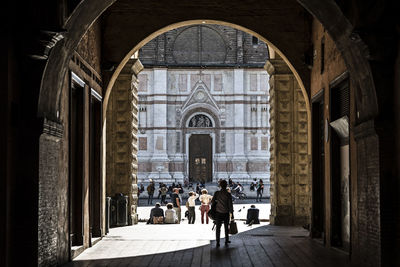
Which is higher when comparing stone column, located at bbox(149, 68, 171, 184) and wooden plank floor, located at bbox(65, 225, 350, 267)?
stone column, located at bbox(149, 68, 171, 184)

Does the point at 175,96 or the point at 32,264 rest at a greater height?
the point at 175,96

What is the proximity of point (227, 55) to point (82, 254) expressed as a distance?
3566 cm

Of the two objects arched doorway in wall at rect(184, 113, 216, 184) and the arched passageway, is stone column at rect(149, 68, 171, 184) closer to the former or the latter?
arched doorway in wall at rect(184, 113, 216, 184)

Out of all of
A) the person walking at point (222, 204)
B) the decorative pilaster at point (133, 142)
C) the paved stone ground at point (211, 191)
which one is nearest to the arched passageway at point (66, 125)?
the person walking at point (222, 204)

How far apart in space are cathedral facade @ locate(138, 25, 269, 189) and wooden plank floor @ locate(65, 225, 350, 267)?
3155cm

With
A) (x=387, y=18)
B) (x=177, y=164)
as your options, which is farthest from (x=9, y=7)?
(x=177, y=164)

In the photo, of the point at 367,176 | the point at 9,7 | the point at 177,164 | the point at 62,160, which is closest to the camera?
the point at 9,7

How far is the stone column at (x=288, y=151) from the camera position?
17.7m

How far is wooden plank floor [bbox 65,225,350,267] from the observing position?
1008 cm

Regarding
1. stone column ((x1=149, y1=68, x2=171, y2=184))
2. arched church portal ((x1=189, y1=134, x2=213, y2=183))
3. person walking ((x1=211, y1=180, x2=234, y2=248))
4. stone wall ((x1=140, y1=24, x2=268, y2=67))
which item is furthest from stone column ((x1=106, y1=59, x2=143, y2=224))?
arched church portal ((x1=189, y1=134, x2=213, y2=183))

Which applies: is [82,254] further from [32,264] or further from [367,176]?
[367,176]

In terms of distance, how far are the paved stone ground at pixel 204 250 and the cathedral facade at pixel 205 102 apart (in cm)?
2924

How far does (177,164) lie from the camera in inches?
1789

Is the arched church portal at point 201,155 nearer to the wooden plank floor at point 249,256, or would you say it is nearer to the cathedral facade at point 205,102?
the cathedral facade at point 205,102
